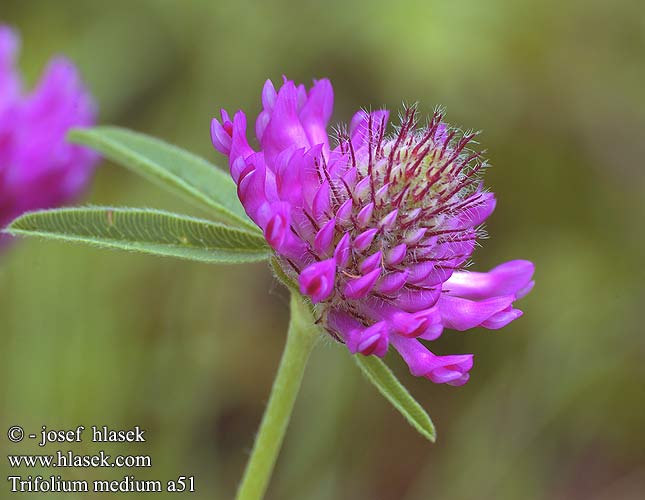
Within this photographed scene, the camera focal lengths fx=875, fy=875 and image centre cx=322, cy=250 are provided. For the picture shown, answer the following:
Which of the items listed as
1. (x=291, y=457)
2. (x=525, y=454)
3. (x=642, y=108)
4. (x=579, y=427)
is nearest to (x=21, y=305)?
(x=291, y=457)

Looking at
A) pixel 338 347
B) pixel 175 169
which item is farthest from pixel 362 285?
pixel 338 347

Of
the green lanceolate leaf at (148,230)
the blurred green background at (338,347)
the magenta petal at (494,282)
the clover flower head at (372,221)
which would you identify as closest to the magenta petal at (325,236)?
the clover flower head at (372,221)

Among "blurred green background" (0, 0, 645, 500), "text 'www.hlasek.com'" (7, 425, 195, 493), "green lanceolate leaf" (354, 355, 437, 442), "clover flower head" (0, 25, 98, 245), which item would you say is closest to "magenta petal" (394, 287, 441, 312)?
"green lanceolate leaf" (354, 355, 437, 442)

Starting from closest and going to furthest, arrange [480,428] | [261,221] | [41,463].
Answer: [261,221] < [41,463] < [480,428]

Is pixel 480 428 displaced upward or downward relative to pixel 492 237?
downward

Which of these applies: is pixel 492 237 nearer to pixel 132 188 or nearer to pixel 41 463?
pixel 132 188

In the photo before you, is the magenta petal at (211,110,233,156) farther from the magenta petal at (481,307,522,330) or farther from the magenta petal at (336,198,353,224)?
the magenta petal at (481,307,522,330)
